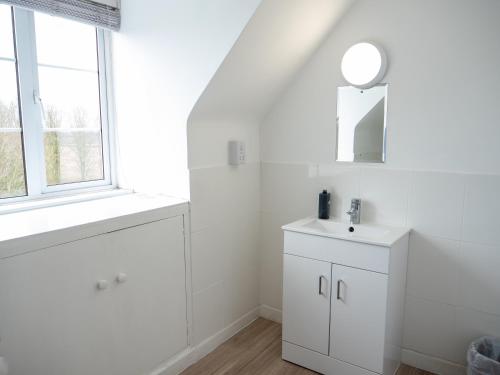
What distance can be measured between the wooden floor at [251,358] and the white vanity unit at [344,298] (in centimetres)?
8

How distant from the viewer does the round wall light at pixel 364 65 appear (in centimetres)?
202

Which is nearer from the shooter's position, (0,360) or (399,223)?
(0,360)

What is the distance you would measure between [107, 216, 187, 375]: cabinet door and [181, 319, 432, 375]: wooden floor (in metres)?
0.21

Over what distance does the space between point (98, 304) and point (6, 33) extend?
1363 millimetres

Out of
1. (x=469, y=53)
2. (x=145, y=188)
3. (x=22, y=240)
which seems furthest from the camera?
(x=145, y=188)

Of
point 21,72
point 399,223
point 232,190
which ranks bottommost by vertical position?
point 399,223

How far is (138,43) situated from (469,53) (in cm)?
171

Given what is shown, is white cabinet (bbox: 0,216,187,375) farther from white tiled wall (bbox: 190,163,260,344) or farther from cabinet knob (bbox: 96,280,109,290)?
Result: white tiled wall (bbox: 190,163,260,344)

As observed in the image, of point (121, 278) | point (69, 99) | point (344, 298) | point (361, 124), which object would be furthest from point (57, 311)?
point (361, 124)

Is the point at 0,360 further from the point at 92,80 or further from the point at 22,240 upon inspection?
the point at 92,80

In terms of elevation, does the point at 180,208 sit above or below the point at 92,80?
below

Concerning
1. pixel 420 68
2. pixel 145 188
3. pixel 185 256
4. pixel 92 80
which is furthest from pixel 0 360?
pixel 420 68

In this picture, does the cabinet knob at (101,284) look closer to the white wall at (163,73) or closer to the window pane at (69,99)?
the white wall at (163,73)

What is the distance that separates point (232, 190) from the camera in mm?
2357
